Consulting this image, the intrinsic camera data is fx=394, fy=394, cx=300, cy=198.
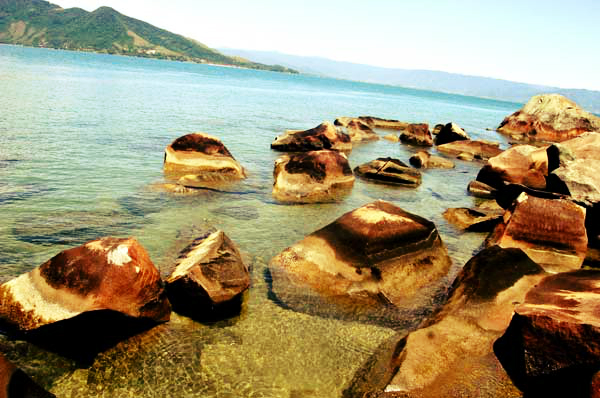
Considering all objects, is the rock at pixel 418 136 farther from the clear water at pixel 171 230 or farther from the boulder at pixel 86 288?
the boulder at pixel 86 288

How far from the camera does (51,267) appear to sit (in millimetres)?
6773

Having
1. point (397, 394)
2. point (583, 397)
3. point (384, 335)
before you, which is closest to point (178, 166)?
point (384, 335)

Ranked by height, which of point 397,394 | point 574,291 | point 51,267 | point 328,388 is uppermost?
point 574,291

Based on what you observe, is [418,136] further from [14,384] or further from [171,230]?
[14,384]

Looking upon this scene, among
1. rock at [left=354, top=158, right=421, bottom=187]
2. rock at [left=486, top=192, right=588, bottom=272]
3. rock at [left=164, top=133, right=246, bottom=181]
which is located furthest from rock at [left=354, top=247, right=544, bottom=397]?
rock at [left=164, top=133, right=246, bottom=181]

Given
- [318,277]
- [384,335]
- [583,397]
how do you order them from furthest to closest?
1. [318,277]
2. [384,335]
3. [583,397]

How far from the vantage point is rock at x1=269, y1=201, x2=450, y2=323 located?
8.20m

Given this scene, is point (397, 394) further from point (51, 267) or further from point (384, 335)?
point (51, 267)

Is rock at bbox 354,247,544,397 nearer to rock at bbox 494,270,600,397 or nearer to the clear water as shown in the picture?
rock at bbox 494,270,600,397

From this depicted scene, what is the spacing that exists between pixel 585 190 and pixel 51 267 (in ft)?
47.1

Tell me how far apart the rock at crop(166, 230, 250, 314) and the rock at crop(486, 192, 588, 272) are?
6.77 metres

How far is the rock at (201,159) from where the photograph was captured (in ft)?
58.1

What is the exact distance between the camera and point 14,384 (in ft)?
14.9

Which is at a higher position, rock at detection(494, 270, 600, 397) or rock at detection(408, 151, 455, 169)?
rock at detection(494, 270, 600, 397)
